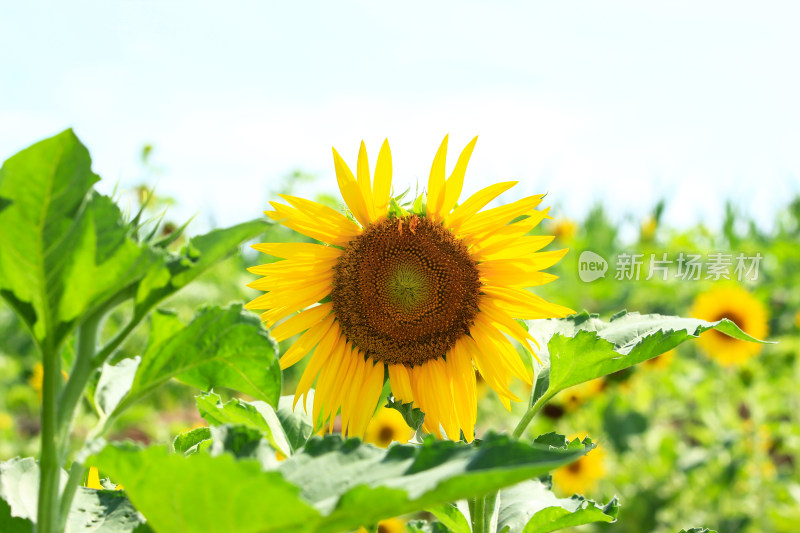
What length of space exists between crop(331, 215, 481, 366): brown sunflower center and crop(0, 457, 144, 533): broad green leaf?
387mm

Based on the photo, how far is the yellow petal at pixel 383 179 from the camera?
790 mm

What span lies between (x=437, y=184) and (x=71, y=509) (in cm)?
48

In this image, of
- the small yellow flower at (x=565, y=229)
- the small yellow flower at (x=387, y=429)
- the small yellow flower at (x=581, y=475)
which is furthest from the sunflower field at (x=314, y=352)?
the small yellow flower at (x=565, y=229)

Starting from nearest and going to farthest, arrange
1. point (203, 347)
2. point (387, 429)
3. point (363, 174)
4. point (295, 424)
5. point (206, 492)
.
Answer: point (206, 492) → point (203, 347) → point (295, 424) → point (363, 174) → point (387, 429)

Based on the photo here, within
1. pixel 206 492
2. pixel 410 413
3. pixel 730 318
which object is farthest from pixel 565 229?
pixel 206 492

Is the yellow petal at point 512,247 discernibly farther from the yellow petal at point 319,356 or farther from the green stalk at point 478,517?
the green stalk at point 478,517

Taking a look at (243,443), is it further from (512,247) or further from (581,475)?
(581,475)

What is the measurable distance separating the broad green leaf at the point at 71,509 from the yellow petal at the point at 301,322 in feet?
1.09

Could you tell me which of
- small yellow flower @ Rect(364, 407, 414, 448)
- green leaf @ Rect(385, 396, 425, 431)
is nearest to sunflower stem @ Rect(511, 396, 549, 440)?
green leaf @ Rect(385, 396, 425, 431)

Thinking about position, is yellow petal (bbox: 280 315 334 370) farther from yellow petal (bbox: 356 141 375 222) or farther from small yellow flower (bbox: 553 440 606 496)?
small yellow flower (bbox: 553 440 606 496)

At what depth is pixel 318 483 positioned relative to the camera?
0.36m

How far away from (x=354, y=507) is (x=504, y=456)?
7 cm

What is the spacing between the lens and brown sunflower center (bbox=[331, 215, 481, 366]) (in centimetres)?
84

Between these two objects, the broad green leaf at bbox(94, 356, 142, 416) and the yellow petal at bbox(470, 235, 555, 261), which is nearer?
the broad green leaf at bbox(94, 356, 142, 416)
